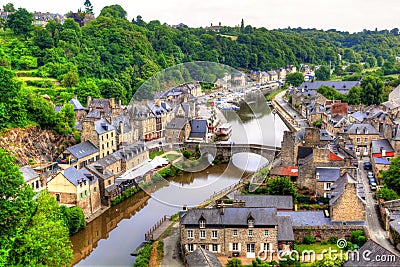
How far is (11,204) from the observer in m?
19.7

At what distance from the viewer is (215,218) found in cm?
2459

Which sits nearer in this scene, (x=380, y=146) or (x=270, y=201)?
(x=270, y=201)

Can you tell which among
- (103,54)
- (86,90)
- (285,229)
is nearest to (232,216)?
(285,229)

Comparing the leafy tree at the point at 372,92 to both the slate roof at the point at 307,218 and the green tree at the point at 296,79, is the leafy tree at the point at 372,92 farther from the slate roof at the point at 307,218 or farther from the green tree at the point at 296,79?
the slate roof at the point at 307,218

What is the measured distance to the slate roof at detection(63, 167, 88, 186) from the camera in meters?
29.9

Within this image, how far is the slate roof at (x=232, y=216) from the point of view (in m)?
24.4

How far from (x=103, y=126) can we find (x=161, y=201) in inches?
377

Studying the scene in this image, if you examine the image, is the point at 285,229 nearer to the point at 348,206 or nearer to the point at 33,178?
the point at 348,206

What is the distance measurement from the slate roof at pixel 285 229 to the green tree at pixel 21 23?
55902mm

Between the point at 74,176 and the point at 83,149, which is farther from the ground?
the point at 83,149

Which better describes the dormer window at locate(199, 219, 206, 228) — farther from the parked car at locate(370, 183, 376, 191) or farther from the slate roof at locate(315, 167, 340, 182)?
the parked car at locate(370, 183, 376, 191)

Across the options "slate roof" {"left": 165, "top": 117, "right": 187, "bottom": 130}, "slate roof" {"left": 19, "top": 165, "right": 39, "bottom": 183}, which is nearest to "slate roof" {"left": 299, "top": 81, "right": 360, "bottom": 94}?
"slate roof" {"left": 165, "top": 117, "right": 187, "bottom": 130}

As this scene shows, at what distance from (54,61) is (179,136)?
32844 millimetres

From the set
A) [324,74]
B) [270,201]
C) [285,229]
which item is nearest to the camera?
[285,229]
